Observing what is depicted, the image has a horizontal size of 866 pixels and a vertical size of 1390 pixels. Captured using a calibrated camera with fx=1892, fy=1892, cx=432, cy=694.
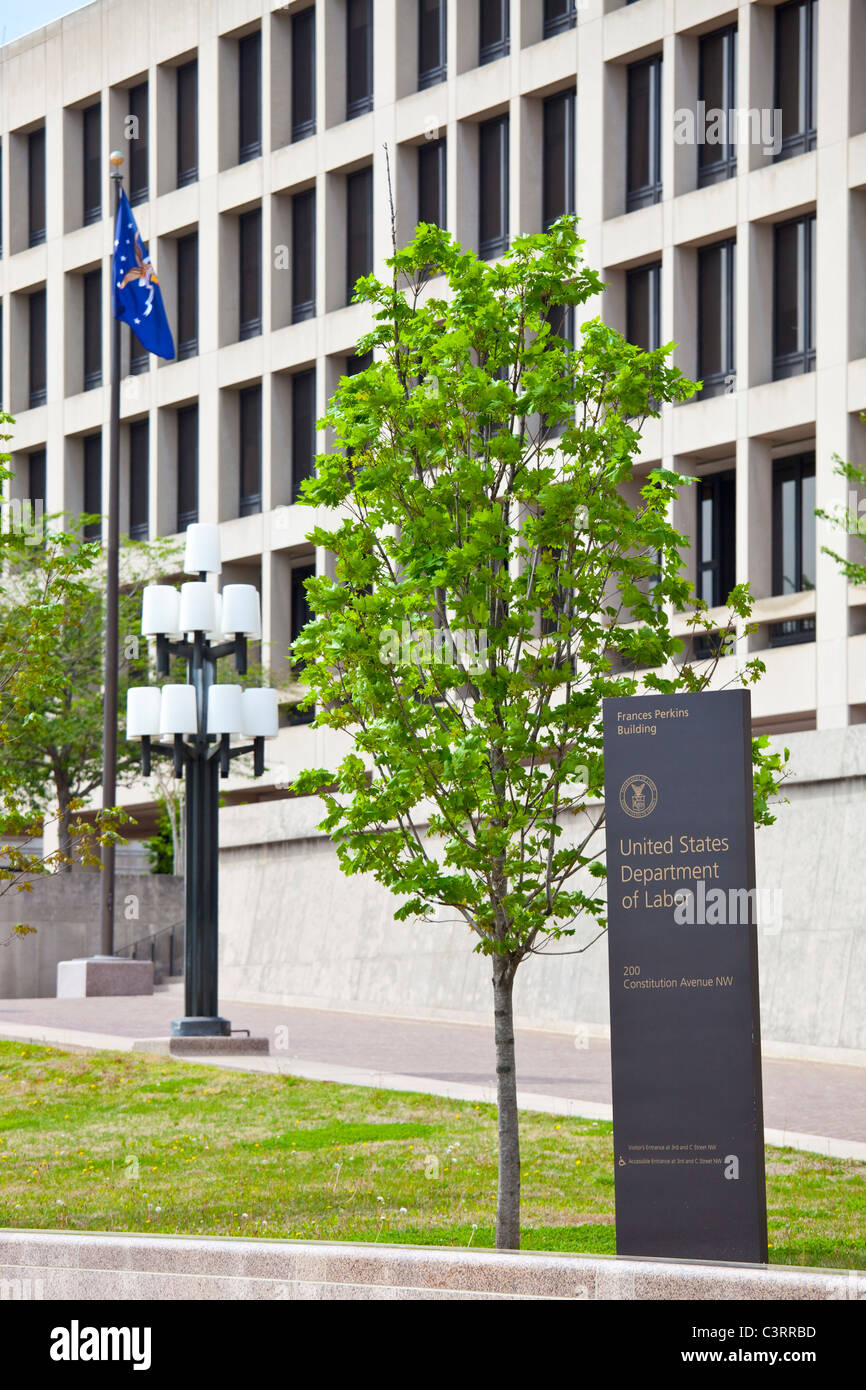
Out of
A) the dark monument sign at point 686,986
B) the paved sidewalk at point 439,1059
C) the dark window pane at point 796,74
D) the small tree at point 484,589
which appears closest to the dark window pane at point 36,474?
the dark window pane at point 796,74

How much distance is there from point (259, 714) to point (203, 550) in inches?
82.0

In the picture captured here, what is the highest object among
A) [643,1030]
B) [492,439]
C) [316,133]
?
[316,133]

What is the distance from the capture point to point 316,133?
44.6 meters

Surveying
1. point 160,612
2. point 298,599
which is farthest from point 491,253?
point 160,612

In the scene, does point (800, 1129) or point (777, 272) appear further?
point (777, 272)

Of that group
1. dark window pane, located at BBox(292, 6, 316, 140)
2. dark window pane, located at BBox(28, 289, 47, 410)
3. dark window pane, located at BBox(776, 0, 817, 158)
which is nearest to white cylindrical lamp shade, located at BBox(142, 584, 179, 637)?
dark window pane, located at BBox(776, 0, 817, 158)

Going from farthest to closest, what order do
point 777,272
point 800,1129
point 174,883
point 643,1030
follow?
point 174,883 → point 777,272 → point 800,1129 → point 643,1030

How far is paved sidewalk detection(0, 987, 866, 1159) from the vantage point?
1664 centimetres

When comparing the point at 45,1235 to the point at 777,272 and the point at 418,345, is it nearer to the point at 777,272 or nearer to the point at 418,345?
the point at 418,345

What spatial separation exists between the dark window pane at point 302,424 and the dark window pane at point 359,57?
6.16m
